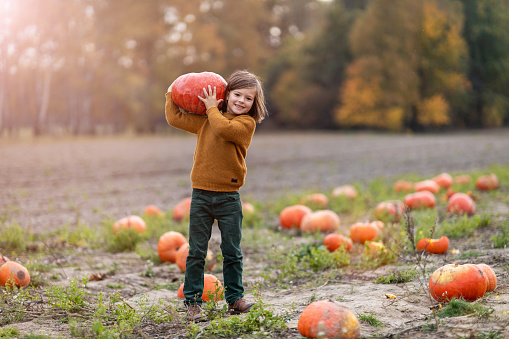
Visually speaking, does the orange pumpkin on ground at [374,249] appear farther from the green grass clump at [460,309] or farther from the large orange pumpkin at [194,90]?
the large orange pumpkin at [194,90]

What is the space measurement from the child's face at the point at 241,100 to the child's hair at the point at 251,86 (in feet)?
0.10

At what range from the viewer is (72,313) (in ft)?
11.8

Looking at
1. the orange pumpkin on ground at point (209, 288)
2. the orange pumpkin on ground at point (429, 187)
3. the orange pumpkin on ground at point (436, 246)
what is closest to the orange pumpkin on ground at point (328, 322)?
the orange pumpkin on ground at point (209, 288)

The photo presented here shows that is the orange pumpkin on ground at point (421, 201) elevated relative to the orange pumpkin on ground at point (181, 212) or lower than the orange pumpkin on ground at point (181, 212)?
elevated

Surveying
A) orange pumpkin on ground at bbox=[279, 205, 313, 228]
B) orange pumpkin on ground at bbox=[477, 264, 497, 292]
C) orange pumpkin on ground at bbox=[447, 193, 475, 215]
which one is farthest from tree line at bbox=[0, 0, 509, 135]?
orange pumpkin on ground at bbox=[477, 264, 497, 292]

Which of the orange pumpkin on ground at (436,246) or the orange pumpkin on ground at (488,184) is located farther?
the orange pumpkin on ground at (488,184)

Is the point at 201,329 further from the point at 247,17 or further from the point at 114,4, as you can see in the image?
the point at 247,17

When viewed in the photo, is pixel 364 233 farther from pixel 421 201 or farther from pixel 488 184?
pixel 488 184

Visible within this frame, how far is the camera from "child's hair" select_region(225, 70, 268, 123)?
12.2 ft

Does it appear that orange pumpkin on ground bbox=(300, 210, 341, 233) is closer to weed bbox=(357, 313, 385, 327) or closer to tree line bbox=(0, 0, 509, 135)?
weed bbox=(357, 313, 385, 327)

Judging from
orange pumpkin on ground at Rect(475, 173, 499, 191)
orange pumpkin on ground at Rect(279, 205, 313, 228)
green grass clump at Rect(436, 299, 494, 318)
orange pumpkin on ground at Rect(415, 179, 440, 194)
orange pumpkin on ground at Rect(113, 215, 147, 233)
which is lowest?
orange pumpkin on ground at Rect(113, 215, 147, 233)

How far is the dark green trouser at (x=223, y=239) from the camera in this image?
3760 mm

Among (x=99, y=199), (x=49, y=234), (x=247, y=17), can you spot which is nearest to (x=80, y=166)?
(x=99, y=199)

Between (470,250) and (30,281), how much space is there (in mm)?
3965
